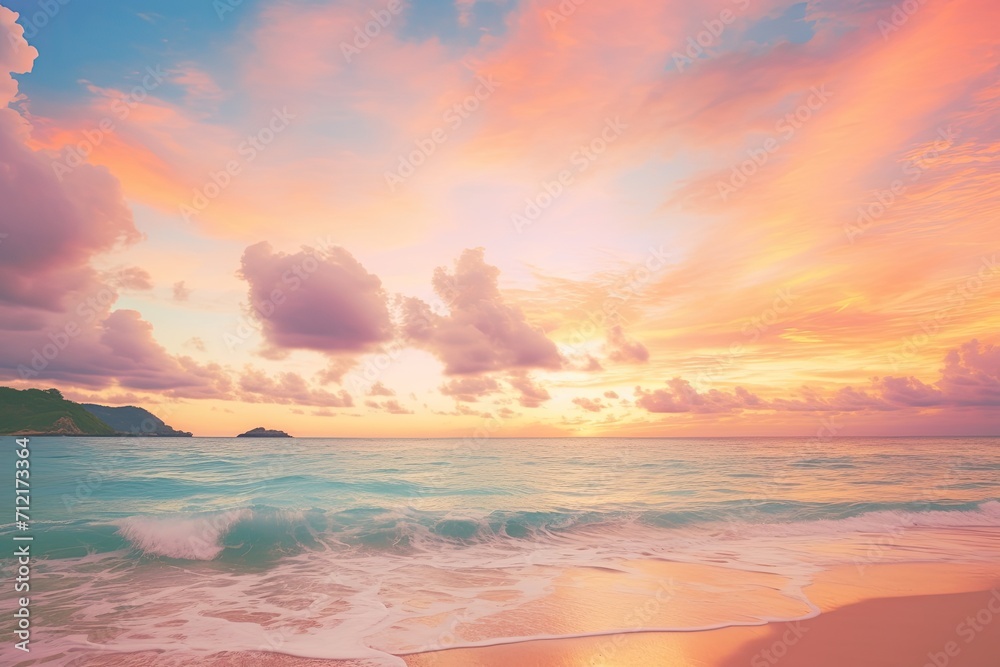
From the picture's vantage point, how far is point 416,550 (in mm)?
16297

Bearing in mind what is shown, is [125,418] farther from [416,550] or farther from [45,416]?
[416,550]

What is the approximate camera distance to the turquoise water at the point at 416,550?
8.92 m

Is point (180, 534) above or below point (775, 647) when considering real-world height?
below

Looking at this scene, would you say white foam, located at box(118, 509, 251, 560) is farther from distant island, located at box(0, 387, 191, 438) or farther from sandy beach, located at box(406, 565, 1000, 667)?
distant island, located at box(0, 387, 191, 438)

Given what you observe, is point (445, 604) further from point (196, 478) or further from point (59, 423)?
point (59, 423)

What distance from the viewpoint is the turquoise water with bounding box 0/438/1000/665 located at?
8.92m

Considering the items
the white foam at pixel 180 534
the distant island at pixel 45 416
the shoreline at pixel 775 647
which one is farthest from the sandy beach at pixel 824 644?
the distant island at pixel 45 416

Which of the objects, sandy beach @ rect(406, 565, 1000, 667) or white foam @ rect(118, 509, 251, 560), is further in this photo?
white foam @ rect(118, 509, 251, 560)

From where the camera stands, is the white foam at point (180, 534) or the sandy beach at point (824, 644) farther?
the white foam at point (180, 534)

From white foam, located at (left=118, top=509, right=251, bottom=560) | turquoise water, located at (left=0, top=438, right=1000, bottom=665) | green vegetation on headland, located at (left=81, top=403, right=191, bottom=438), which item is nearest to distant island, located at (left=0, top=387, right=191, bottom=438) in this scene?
green vegetation on headland, located at (left=81, top=403, right=191, bottom=438)

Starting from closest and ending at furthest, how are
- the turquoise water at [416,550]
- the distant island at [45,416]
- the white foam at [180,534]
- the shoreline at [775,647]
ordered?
the shoreline at [775,647] < the turquoise water at [416,550] < the white foam at [180,534] < the distant island at [45,416]

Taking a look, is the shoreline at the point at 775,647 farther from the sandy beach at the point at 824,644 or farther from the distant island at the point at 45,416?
the distant island at the point at 45,416

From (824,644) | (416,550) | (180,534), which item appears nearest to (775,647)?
(824,644)

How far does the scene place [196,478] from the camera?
32781 millimetres
